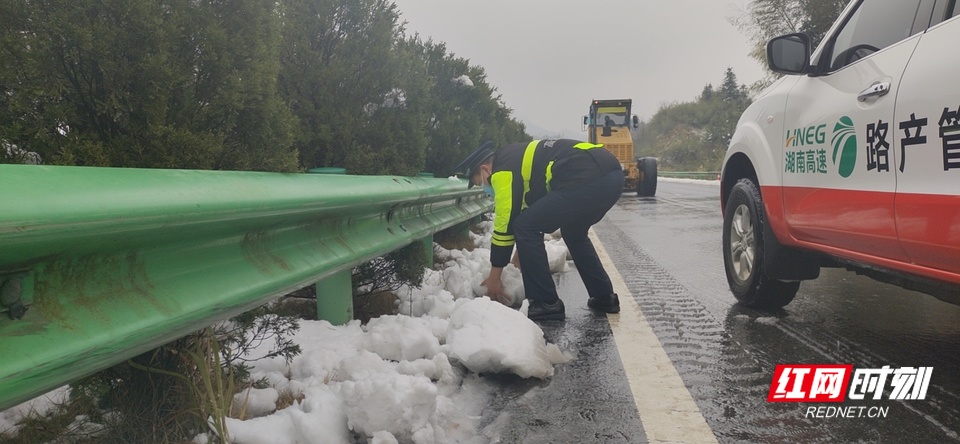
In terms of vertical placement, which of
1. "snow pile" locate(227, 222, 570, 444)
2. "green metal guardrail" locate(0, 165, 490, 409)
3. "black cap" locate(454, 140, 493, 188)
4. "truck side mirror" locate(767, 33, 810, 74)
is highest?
"truck side mirror" locate(767, 33, 810, 74)

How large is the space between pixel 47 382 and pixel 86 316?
0.13 metres

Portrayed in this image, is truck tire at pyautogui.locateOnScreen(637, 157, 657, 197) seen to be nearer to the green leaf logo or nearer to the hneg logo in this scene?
the green leaf logo

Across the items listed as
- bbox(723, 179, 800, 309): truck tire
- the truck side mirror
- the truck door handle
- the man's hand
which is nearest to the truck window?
the truck side mirror

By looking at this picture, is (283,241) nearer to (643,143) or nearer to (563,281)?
(563,281)

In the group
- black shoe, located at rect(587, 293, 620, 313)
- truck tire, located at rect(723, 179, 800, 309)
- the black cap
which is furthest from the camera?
the black cap

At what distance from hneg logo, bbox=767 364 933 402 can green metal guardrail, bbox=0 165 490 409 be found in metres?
1.91

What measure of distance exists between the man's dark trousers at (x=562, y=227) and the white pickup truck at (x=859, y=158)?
890 millimetres

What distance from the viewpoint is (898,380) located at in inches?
101

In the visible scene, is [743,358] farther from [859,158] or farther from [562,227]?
[562,227]

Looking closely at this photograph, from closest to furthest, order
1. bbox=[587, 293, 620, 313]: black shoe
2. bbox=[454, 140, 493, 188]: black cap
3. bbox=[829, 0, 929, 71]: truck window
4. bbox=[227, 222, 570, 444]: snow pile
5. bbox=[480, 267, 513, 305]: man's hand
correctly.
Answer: bbox=[227, 222, 570, 444]: snow pile, bbox=[829, 0, 929, 71]: truck window, bbox=[587, 293, 620, 313]: black shoe, bbox=[480, 267, 513, 305]: man's hand, bbox=[454, 140, 493, 188]: black cap

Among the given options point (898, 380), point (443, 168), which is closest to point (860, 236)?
point (898, 380)

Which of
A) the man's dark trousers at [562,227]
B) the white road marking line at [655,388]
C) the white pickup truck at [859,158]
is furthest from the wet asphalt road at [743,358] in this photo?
the white pickup truck at [859,158]

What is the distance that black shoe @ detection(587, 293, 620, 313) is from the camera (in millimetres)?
3928

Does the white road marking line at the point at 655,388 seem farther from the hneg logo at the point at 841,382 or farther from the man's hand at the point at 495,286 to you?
the man's hand at the point at 495,286
